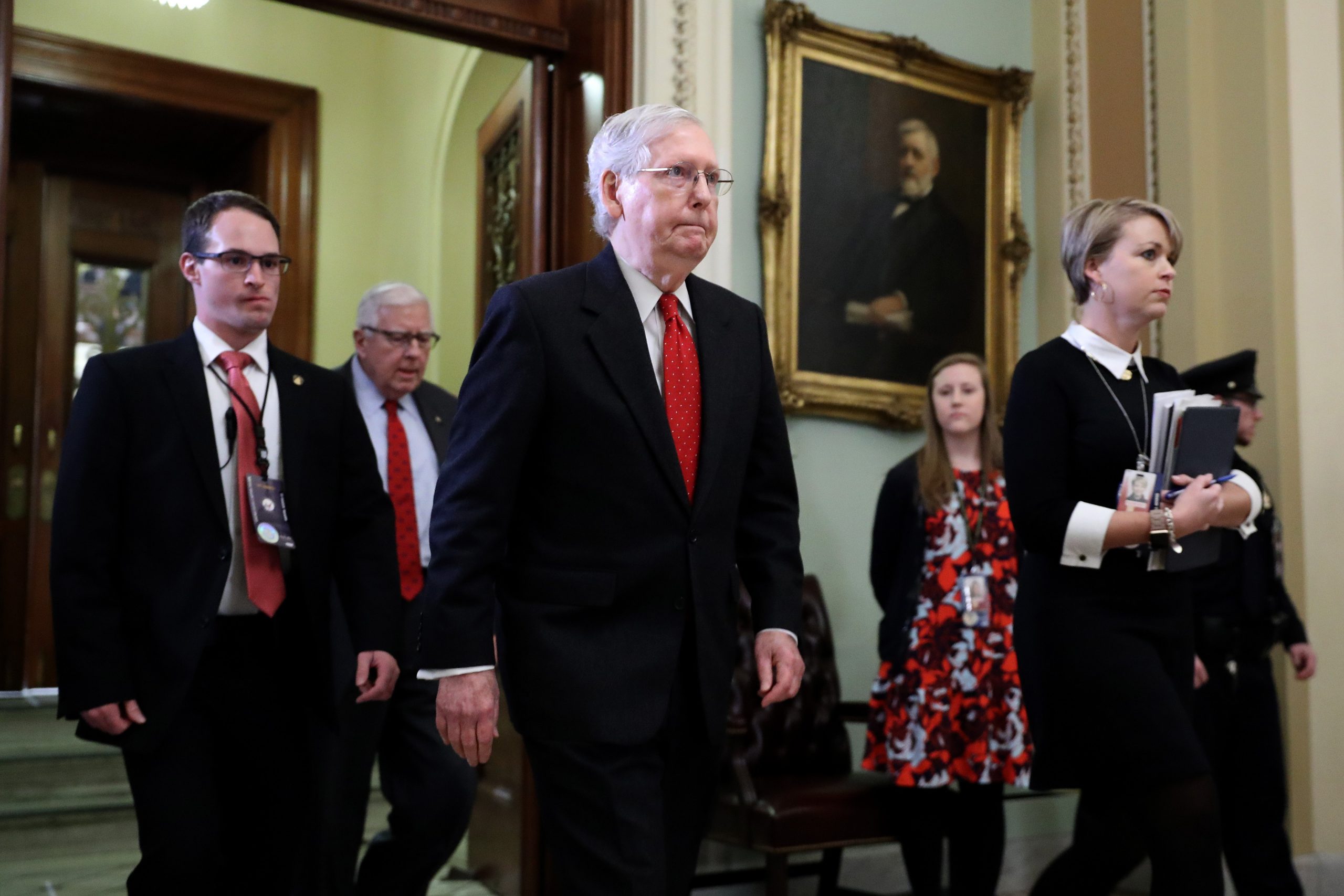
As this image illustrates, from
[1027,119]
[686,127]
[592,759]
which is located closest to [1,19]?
[686,127]

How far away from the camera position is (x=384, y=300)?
425 centimetres

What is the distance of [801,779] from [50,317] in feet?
18.8

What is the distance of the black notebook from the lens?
280 centimetres

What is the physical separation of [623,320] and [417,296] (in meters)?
2.21

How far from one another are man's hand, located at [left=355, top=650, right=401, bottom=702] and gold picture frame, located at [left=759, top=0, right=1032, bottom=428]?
90.4 inches

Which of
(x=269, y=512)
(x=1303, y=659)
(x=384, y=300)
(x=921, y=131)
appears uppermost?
(x=921, y=131)

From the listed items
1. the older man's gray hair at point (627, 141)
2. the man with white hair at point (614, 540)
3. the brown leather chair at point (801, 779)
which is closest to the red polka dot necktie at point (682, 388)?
the man with white hair at point (614, 540)

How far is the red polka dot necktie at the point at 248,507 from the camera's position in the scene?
2.85 metres

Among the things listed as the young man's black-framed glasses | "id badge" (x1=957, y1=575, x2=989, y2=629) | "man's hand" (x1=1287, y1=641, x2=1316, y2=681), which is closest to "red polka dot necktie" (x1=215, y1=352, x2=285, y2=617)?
the young man's black-framed glasses

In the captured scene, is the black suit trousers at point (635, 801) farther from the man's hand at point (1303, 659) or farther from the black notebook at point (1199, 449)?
the man's hand at point (1303, 659)

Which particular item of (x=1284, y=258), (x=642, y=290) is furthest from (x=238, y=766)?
(x=1284, y=258)

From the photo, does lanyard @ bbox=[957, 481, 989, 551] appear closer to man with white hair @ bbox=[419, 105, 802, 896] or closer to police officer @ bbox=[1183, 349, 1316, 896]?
police officer @ bbox=[1183, 349, 1316, 896]

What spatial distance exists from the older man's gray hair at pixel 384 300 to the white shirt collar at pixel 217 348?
43.8 inches

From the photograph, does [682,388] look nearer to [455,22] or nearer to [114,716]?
[114,716]
